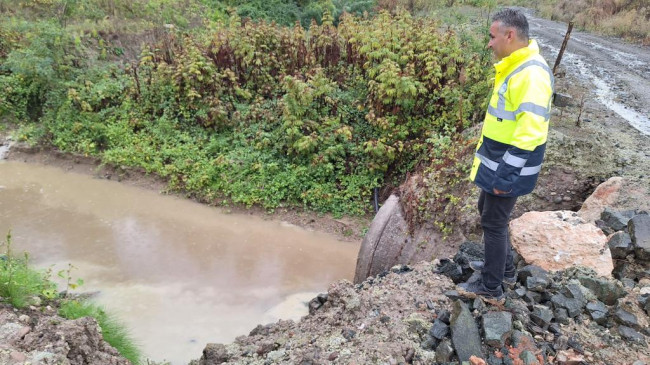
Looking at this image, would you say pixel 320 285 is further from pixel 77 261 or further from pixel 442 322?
pixel 77 261

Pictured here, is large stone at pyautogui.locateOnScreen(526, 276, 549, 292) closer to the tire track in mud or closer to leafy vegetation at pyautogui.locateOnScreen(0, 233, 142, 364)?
leafy vegetation at pyautogui.locateOnScreen(0, 233, 142, 364)

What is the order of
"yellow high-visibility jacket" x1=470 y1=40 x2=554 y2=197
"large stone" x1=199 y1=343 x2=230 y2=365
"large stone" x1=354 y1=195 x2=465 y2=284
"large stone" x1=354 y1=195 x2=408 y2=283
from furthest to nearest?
1. "large stone" x1=354 y1=195 x2=408 y2=283
2. "large stone" x1=354 y1=195 x2=465 y2=284
3. "large stone" x1=199 y1=343 x2=230 y2=365
4. "yellow high-visibility jacket" x1=470 y1=40 x2=554 y2=197

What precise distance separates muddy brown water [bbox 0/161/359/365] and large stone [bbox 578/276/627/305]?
10.0 ft

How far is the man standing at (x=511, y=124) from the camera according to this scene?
2.69 meters

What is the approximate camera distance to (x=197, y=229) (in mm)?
6918

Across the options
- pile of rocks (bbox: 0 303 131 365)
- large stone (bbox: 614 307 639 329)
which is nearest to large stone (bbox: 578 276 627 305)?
large stone (bbox: 614 307 639 329)

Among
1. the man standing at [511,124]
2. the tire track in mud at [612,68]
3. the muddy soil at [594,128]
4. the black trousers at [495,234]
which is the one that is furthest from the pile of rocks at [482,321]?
the tire track in mud at [612,68]

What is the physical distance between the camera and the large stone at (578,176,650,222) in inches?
175

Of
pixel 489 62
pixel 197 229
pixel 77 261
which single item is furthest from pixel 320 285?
pixel 489 62

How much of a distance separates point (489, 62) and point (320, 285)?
5.24m

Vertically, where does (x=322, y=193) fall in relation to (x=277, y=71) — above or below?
below

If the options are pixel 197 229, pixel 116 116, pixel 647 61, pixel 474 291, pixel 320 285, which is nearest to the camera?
pixel 474 291

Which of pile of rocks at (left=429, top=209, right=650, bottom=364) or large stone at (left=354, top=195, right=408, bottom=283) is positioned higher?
pile of rocks at (left=429, top=209, right=650, bottom=364)

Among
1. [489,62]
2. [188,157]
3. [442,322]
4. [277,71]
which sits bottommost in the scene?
[188,157]
